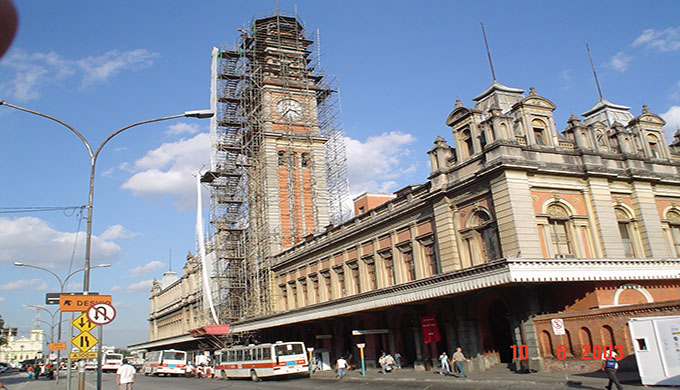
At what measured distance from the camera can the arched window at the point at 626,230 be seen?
1126 inches

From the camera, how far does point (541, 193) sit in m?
26.7

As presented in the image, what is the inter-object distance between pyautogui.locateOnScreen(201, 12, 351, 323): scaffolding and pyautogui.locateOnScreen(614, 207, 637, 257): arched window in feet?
84.4

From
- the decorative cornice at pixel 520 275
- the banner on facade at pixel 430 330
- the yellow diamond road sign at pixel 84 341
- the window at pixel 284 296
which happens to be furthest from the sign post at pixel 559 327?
the window at pixel 284 296

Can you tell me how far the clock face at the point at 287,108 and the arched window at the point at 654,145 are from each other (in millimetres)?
30914

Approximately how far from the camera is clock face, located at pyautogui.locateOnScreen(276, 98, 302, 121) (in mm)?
53469

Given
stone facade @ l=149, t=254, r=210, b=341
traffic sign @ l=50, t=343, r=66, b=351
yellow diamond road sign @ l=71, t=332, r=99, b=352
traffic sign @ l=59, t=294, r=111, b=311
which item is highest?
stone facade @ l=149, t=254, r=210, b=341

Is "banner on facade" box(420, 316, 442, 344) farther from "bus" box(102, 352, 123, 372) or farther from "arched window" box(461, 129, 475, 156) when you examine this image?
"bus" box(102, 352, 123, 372)

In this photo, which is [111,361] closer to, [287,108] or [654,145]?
[287,108]

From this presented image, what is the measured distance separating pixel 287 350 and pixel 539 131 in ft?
61.2

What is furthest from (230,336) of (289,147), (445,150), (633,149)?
(633,149)

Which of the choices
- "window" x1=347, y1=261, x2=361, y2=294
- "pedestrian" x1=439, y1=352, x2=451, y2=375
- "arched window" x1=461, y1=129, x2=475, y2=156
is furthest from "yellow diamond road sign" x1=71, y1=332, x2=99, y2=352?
"window" x1=347, y1=261, x2=361, y2=294

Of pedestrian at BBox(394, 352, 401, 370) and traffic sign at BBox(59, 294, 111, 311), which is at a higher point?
traffic sign at BBox(59, 294, 111, 311)

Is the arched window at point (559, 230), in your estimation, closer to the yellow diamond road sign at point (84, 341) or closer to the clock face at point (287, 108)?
the yellow diamond road sign at point (84, 341)

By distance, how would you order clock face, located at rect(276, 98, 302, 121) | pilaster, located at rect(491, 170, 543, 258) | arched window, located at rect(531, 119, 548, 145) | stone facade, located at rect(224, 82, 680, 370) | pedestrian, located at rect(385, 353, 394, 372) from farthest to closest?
clock face, located at rect(276, 98, 302, 121)
pedestrian, located at rect(385, 353, 394, 372)
arched window, located at rect(531, 119, 548, 145)
pilaster, located at rect(491, 170, 543, 258)
stone facade, located at rect(224, 82, 680, 370)
